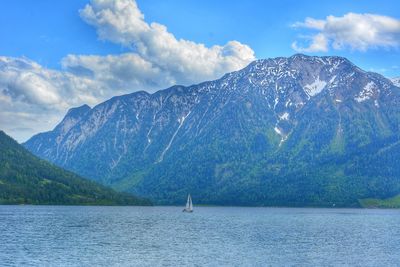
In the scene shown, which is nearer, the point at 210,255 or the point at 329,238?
the point at 210,255

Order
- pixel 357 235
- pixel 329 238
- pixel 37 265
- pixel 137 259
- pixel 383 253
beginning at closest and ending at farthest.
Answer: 1. pixel 37 265
2. pixel 137 259
3. pixel 383 253
4. pixel 329 238
5. pixel 357 235

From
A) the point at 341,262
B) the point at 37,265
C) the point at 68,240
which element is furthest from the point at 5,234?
the point at 341,262

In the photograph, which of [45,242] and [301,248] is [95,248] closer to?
[45,242]

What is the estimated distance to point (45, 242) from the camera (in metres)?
139

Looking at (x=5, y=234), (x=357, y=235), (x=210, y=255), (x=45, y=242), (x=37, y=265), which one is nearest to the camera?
(x=37, y=265)

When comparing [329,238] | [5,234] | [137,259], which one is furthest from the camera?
[329,238]

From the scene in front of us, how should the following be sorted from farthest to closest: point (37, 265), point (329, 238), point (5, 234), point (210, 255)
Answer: point (329, 238), point (5, 234), point (210, 255), point (37, 265)

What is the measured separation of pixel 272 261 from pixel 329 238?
6172cm

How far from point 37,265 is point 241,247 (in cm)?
5406

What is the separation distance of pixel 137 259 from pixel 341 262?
135 ft

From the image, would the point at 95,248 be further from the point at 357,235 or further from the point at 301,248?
the point at 357,235

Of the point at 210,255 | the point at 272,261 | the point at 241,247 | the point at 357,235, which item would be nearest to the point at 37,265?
the point at 210,255

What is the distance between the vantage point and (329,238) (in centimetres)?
16762

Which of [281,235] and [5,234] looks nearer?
[5,234]
